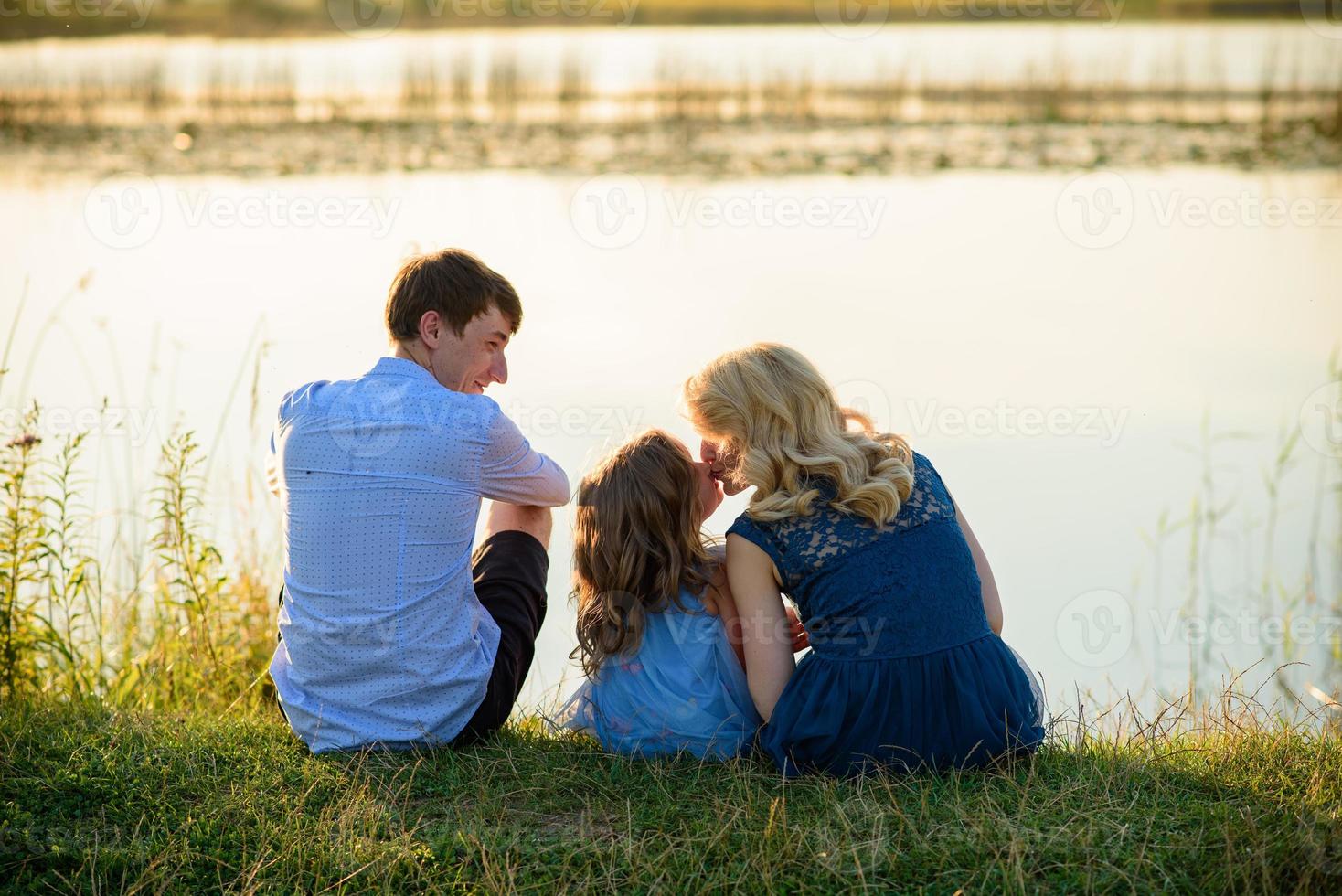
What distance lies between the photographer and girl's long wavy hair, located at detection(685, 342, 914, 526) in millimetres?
2684

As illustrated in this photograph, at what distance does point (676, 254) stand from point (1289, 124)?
19.1 ft

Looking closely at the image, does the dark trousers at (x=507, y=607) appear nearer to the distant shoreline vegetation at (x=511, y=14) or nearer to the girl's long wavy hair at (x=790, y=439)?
the girl's long wavy hair at (x=790, y=439)

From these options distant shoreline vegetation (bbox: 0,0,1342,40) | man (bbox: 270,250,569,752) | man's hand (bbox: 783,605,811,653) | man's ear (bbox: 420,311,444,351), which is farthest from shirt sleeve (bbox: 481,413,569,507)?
distant shoreline vegetation (bbox: 0,0,1342,40)

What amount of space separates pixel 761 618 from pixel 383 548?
2.68 ft

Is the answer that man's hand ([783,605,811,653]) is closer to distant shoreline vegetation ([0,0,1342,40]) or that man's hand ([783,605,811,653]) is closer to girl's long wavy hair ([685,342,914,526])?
girl's long wavy hair ([685,342,914,526])

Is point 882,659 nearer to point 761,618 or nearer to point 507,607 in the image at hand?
point 761,618

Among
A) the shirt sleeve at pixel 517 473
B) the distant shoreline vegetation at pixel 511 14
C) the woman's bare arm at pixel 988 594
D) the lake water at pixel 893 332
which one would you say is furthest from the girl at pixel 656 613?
the distant shoreline vegetation at pixel 511 14

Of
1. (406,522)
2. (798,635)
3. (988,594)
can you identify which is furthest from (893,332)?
(406,522)

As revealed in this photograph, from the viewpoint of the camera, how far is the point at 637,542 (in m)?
2.82

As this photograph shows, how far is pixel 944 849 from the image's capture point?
7.67 feet

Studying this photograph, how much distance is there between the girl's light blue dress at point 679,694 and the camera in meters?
2.83

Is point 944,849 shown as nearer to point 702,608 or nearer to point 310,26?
point 702,608

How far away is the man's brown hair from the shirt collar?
0.10 metres

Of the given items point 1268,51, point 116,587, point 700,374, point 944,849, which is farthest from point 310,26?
point 944,849
